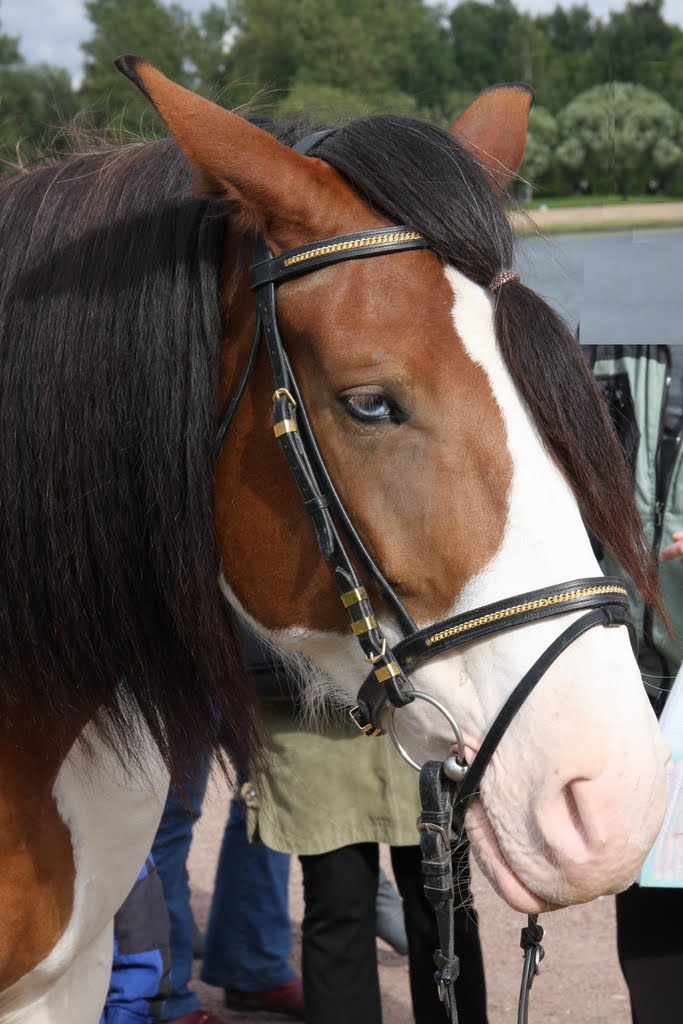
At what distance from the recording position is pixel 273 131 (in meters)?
1.80

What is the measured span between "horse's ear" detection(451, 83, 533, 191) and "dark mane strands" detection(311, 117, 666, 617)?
8.8 inches

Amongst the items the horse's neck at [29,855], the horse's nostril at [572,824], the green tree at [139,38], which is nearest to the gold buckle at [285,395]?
the horse's nostril at [572,824]

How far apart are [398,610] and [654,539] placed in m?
1.02

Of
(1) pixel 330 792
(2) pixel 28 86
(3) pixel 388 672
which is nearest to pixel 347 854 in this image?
(1) pixel 330 792

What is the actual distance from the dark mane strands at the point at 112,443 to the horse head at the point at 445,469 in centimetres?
6

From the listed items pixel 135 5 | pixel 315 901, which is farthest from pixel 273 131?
pixel 135 5

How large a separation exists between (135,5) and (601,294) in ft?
37.2

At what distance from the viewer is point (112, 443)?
1.65m

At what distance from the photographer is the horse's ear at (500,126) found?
187 centimetres

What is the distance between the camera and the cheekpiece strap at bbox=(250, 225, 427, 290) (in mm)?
1547

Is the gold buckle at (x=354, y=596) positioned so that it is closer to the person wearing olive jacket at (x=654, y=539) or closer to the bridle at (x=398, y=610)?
the bridle at (x=398, y=610)

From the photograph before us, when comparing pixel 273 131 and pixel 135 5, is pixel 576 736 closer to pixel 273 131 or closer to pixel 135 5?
pixel 273 131

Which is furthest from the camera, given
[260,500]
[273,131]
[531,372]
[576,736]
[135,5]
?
[135,5]

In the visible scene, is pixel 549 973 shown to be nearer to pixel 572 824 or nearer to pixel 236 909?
pixel 236 909
